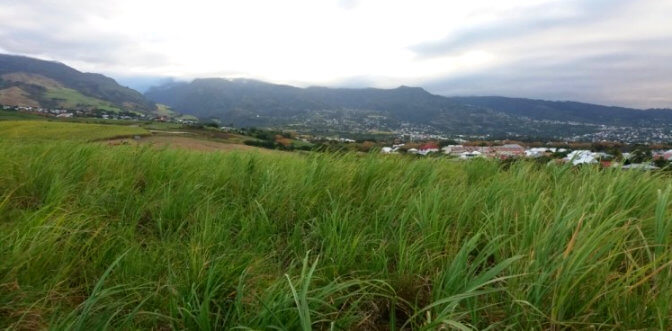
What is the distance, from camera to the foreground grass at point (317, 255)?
1712 mm

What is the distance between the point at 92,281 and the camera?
2.20 metres

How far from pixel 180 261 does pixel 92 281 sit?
51 centimetres

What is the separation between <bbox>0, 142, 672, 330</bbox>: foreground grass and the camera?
171 centimetres

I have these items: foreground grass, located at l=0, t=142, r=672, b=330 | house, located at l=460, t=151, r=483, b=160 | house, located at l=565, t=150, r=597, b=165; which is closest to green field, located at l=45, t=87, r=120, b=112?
house, located at l=460, t=151, r=483, b=160

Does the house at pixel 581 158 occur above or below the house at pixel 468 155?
above

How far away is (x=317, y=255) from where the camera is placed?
2.47 metres

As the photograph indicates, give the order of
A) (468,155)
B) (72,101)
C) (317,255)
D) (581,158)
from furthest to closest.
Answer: (72,101), (468,155), (581,158), (317,255)

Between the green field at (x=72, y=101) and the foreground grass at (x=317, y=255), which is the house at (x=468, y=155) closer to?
the foreground grass at (x=317, y=255)

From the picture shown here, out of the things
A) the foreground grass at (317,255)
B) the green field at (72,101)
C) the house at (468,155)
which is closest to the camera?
the foreground grass at (317,255)

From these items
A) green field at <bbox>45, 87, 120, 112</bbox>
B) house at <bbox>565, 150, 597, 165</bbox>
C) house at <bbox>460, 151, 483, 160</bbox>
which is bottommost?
house at <bbox>460, 151, 483, 160</bbox>

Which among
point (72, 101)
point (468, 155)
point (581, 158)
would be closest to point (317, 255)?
point (581, 158)

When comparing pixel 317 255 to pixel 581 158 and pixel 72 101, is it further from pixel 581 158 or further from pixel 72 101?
pixel 72 101

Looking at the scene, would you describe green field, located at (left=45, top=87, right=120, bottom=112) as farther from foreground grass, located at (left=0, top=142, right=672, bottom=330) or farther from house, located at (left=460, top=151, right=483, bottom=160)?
foreground grass, located at (left=0, top=142, right=672, bottom=330)

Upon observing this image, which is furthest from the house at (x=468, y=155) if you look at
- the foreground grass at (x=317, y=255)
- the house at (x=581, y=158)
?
the foreground grass at (x=317, y=255)
